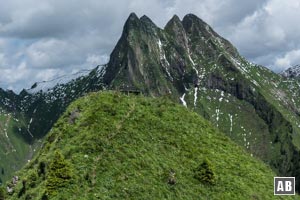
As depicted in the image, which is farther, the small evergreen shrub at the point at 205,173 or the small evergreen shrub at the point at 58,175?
the small evergreen shrub at the point at 205,173

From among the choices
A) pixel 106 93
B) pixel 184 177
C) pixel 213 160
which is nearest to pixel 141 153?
pixel 184 177

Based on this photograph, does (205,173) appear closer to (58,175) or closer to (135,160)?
(135,160)

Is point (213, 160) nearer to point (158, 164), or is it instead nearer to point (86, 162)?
point (158, 164)

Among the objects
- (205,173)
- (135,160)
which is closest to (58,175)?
(135,160)

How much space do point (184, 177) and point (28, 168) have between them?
26.3m

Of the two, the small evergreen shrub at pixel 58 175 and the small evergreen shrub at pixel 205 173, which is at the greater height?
the small evergreen shrub at pixel 205 173

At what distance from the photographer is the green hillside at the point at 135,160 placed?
174ft

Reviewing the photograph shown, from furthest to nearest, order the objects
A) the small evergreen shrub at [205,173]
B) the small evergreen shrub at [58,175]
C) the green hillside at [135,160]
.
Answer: the small evergreen shrub at [205,173]
the green hillside at [135,160]
the small evergreen shrub at [58,175]

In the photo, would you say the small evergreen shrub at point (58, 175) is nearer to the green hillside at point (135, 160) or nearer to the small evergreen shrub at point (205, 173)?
the green hillside at point (135, 160)

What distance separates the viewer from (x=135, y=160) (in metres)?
56.8

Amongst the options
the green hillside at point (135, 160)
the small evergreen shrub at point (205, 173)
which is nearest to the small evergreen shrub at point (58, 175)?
the green hillside at point (135, 160)

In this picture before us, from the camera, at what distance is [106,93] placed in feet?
245

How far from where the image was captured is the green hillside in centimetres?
5291

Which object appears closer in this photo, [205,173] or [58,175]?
[58,175]
